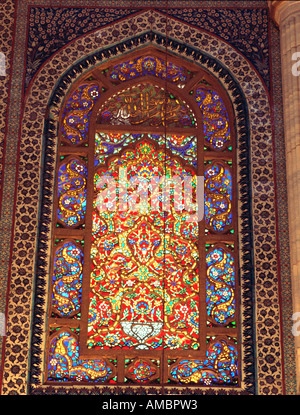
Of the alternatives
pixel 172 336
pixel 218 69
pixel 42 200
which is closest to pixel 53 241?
pixel 42 200

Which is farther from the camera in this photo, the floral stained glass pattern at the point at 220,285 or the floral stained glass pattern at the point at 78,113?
the floral stained glass pattern at the point at 78,113

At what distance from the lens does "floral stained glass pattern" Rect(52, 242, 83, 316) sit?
7.32 metres

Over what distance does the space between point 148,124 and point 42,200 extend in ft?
4.48

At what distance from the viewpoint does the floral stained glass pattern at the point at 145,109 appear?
8.02 m

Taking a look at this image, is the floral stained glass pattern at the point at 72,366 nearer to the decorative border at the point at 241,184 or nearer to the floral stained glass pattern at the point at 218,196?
the decorative border at the point at 241,184

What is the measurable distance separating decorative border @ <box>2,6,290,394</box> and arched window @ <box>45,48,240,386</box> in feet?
0.62

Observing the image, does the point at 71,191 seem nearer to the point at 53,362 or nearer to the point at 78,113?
the point at 78,113

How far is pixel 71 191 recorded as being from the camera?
25.3 ft

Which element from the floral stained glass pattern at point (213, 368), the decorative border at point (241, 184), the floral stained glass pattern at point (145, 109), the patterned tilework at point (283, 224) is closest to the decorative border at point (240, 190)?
the decorative border at point (241, 184)

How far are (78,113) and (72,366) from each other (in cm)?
257

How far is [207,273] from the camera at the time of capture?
7.45m

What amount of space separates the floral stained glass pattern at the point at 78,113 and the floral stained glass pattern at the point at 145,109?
149mm

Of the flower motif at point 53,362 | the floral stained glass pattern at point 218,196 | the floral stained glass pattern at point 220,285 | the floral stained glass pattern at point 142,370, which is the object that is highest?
the floral stained glass pattern at point 218,196
